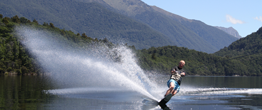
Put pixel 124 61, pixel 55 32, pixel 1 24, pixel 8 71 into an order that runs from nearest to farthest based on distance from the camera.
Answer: pixel 124 61 < pixel 8 71 < pixel 1 24 < pixel 55 32

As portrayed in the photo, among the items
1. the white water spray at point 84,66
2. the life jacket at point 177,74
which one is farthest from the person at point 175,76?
the white water spray at point 84,66

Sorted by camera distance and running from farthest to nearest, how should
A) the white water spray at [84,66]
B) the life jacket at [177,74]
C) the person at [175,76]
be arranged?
1. the white water spray at [84,66]
2. the life jacket at [177,74]
3. the person at [175,76]

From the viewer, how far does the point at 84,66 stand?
9138cm

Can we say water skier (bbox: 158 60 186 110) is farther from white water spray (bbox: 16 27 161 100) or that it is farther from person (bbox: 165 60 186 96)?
white water spray (bbox: 16 27 161 100)

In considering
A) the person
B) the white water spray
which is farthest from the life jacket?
the white water spray

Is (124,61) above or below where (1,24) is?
below

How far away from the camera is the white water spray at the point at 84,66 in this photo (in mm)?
36469

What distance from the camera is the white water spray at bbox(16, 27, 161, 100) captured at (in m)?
36.5

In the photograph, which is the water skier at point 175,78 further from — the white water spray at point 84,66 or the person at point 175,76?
the white water spray at point 84,66

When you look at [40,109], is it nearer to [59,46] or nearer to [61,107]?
[61,107]

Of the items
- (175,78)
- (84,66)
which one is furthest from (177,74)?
(84,66)

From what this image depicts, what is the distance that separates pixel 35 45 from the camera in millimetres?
94500

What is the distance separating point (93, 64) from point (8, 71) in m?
66.2

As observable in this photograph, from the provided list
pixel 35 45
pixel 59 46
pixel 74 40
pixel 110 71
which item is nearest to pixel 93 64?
pixel 110 71
